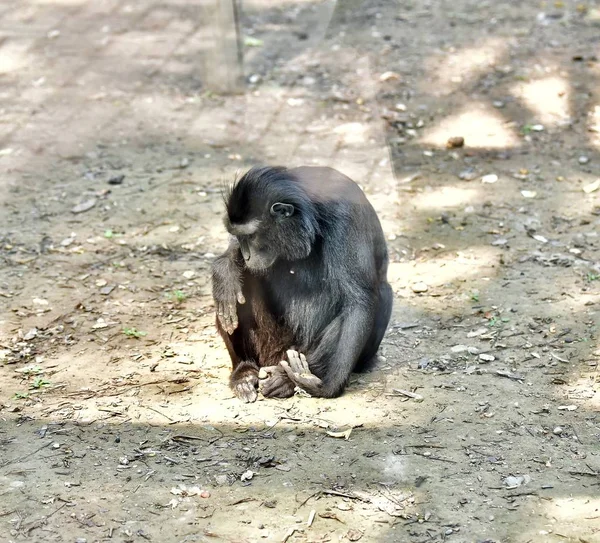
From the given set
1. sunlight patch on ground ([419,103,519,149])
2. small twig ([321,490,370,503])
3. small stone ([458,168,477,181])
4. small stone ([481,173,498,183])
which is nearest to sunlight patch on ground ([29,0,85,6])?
sunlight patch on ground ([419,103,519,149])

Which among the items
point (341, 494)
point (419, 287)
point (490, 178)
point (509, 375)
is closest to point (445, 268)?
point (419, 287)

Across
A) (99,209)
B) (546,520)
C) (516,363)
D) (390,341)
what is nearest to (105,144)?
(99,209)

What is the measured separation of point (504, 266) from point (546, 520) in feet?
8.95

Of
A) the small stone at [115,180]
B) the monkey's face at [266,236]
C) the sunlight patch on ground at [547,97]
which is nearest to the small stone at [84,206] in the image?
the small stone at [115,180]

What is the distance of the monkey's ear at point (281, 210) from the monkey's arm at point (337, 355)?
0.64 metres

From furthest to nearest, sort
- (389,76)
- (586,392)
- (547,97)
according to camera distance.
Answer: (389,76)
(547,97)
(586,392)

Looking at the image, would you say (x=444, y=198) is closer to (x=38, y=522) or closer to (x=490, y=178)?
(x=490, y=178)

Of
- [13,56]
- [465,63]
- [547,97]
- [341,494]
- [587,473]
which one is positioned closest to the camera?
[341,494]

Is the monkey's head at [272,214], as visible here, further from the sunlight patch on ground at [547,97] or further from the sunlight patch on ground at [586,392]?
the sunlight patch on ground at [547,97]

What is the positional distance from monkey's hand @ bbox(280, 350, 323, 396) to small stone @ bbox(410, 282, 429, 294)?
135 cm

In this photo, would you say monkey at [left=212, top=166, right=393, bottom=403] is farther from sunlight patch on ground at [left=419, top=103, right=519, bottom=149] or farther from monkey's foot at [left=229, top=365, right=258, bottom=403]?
sunlight patch on ground at [left=419, top=103, right=519, bottom=149]

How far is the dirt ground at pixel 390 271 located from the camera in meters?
4.42

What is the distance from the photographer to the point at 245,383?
17.2 ft

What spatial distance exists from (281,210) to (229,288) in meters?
0.55
